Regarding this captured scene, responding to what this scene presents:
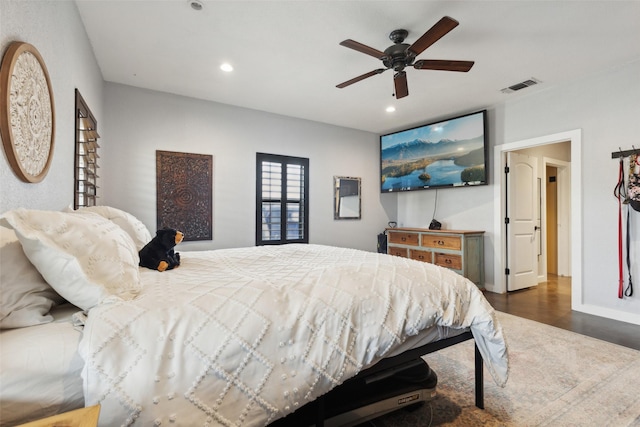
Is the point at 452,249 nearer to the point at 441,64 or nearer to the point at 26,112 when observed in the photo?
the point at 441,64

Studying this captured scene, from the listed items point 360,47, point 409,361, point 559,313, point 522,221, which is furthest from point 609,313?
point 360,47

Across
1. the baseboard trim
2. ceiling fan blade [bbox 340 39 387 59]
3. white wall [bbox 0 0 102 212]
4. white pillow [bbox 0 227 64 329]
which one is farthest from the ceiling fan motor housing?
the baseboard trim

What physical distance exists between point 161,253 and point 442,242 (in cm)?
388

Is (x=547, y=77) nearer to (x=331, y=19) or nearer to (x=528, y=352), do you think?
(x=331, y=19)

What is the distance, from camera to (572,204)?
11.8 ft

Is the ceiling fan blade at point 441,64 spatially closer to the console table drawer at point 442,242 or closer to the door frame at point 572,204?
the door frame at point 572,204

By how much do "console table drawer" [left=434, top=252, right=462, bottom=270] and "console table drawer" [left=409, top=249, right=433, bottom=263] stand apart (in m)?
0.10

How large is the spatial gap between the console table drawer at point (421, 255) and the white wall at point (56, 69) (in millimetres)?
4358

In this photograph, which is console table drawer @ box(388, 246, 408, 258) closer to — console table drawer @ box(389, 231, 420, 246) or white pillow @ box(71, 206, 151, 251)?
console table drawer @ box(389, 231, 420, 246)

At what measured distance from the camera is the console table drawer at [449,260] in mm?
4223

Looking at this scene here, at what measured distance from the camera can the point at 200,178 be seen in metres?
4.00

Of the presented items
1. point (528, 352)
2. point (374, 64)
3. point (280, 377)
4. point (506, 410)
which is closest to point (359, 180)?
point (374, 64)

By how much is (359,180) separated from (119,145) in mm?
3748

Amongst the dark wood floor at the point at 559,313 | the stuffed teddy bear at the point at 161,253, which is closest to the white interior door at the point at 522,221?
the dark wood floor at the point at 559,313
